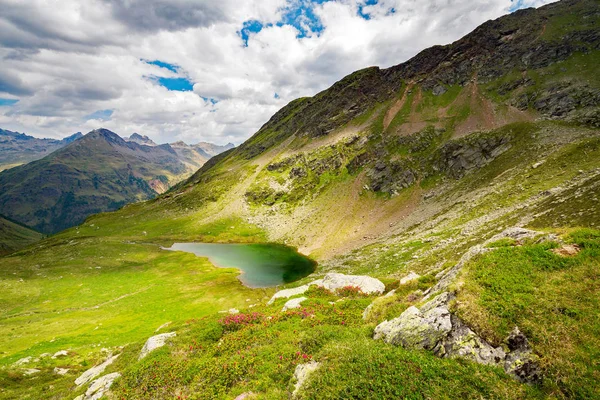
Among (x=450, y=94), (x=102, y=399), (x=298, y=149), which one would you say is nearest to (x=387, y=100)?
(x=450, y=94)

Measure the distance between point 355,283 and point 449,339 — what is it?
62.1 feet

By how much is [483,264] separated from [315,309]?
14.3 meters

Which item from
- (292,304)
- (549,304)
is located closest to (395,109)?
(292,304)

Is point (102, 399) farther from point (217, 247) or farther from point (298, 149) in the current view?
point (298, 149)

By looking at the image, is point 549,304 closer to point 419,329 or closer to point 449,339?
point 449,339

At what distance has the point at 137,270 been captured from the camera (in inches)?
3679

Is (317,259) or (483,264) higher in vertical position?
(483,264)

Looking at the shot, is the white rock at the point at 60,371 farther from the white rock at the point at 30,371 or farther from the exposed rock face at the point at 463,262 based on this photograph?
the exposed rock face at the point at 463,262

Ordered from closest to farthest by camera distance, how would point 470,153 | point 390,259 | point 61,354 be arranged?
point 61,354
point 390,259
point 470,153

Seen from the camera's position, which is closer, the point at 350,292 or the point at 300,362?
the point at 300,362

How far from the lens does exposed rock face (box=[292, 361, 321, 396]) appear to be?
1452 cm

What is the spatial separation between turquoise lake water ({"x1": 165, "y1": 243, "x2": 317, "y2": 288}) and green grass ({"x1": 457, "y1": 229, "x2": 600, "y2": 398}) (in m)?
64.8

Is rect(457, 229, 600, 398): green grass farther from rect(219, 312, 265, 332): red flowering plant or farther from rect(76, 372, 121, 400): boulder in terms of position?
rect(76, 372, 121, 400): boulder

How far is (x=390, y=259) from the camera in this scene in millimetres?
59656
